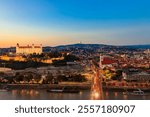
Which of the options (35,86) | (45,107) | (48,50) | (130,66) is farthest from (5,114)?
(48,50)

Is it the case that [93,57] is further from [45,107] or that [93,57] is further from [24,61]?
[45,107]

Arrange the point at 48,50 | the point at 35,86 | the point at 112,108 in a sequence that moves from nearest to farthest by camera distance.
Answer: the point at 112,108
the point at 35,86
the point at 48,50

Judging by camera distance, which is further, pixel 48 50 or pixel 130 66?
pixel 48 50

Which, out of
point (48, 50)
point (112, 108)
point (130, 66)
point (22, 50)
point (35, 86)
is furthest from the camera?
point (22, 50)

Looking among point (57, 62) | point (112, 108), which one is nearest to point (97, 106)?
point (112, 108)

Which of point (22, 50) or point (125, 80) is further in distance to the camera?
point (22, 50)

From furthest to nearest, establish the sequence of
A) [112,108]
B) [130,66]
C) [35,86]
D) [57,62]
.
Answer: [57,62] → [130,66] → [35,86] → [112,108]

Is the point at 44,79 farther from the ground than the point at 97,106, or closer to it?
closer to it

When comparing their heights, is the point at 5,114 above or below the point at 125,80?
above

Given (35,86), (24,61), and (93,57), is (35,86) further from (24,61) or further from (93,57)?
(24,61)
